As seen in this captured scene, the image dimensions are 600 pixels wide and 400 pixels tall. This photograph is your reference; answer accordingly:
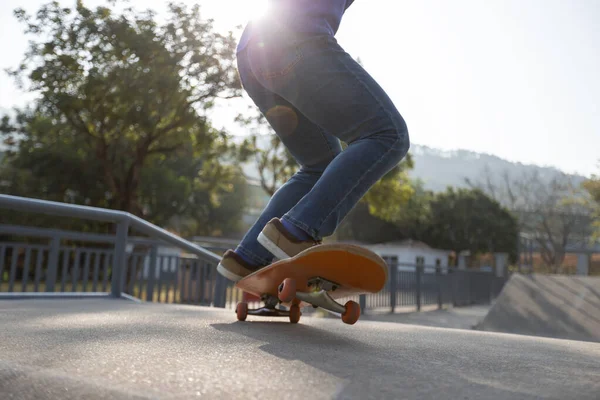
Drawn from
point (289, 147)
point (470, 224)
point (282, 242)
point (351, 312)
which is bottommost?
point (351, 312)

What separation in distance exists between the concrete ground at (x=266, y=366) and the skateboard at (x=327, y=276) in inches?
5.2

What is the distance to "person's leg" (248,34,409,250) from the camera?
74.3 inches

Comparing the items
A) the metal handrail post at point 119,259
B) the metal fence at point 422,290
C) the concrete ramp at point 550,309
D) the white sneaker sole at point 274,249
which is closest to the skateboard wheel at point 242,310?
the white sneaker sole at point 274,249

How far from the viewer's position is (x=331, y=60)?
1.92 meters

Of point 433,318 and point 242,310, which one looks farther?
point 433,318

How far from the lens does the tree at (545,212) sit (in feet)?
170

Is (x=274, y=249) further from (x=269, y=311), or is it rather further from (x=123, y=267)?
(x=123, y=267)

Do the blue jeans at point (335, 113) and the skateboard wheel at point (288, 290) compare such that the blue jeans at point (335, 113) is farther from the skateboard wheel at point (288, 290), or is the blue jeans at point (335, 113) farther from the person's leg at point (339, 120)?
the skateboard wheel at point (288, 290)

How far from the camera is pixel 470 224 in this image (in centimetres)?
4544

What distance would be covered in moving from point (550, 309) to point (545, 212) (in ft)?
169

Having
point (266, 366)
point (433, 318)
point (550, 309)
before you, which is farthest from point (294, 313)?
point (433, 318)

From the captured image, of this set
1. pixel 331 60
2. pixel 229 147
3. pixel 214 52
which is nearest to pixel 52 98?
pixel 214 52

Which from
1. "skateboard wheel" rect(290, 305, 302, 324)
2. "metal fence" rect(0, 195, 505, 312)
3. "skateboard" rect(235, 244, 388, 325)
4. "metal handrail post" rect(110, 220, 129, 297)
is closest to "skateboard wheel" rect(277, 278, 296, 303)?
"skateboard" rect(235, 244, 388, 325)

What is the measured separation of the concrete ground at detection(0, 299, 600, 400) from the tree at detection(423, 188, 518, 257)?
45.5 metres
